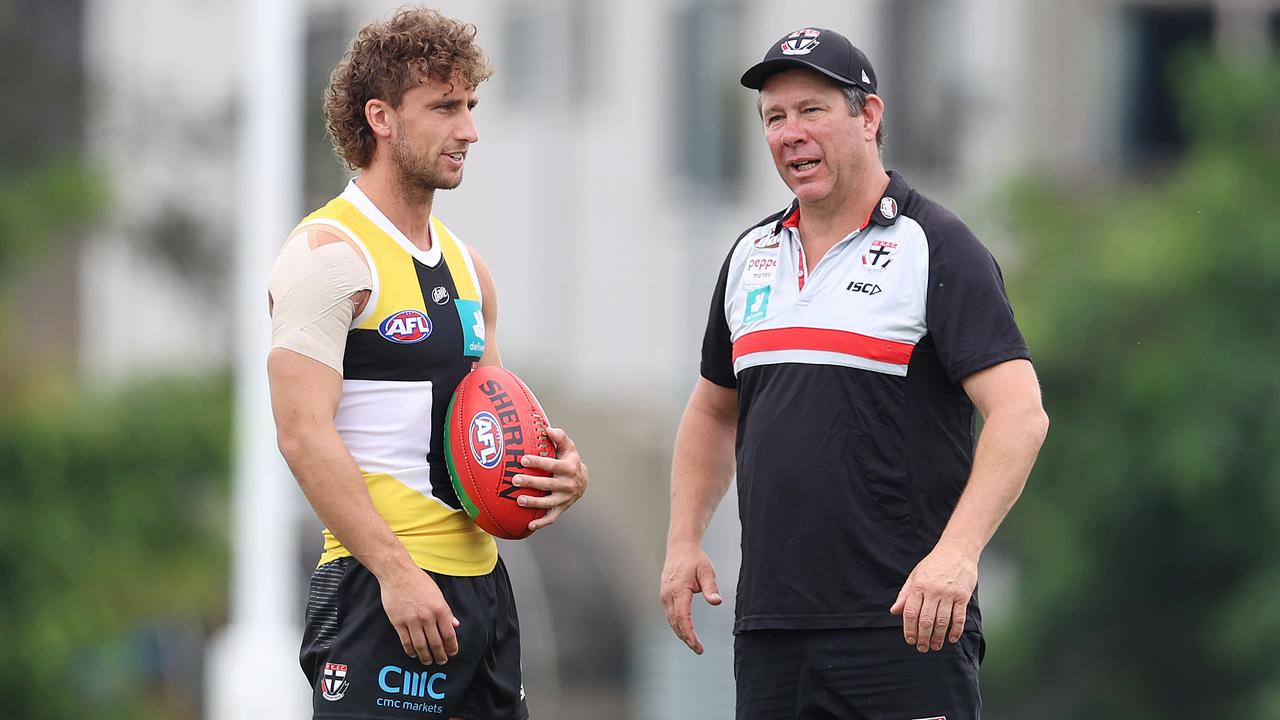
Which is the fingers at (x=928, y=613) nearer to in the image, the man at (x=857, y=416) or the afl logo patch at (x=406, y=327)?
the man at (x=857, y=416)

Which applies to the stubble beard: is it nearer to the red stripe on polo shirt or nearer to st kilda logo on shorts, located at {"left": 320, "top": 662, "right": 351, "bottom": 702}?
the red stripe on polo shirt

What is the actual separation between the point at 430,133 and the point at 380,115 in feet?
0.45

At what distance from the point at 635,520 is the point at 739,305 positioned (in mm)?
17918

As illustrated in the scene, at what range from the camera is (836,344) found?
5305 mm

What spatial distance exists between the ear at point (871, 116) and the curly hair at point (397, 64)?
99 cm

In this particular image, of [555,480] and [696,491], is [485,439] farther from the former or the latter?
[696,491]

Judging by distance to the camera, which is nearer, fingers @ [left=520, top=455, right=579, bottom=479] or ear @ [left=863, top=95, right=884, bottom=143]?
fingers @ [left=520, top=455, right=579, bottom=479]

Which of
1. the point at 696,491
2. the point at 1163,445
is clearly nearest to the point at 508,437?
the point at 696,491

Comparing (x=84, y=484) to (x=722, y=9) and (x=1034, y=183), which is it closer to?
(x=1034, y=183)

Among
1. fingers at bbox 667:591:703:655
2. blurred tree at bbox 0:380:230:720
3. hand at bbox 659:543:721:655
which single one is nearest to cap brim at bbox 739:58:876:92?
hand at bbox 659:543:721:655

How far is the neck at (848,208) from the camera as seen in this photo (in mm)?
5438

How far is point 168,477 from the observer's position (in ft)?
52.2

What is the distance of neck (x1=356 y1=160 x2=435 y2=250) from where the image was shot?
5.26 m

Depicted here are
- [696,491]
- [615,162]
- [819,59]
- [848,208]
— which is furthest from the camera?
[615,162]
